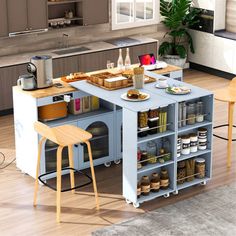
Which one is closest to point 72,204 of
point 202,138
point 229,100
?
point 202,138

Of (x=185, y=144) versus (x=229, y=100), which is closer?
(x=185, y=144)

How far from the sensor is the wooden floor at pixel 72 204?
6.59 meters

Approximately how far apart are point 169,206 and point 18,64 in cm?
369

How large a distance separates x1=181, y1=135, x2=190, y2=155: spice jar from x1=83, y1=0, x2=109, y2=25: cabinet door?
393 centimetres

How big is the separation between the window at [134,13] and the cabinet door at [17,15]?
1.89 meters

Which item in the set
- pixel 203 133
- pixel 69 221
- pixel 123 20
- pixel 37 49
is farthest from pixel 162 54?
pixel 69 221

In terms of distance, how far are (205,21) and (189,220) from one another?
5.88m

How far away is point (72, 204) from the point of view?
23.2 feet

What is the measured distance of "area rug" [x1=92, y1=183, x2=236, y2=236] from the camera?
6434 millimetres

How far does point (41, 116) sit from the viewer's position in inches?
295

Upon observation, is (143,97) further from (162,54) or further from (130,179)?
(162,54)

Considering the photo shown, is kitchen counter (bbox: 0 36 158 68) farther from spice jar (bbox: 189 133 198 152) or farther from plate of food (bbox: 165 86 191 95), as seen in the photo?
spice jar (bbox: 189 133 198 152)

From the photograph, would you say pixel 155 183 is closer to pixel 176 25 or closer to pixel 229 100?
pixel 229 100

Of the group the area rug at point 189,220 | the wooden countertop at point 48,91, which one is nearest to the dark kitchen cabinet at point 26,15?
the wooden countertop at point 48,91
